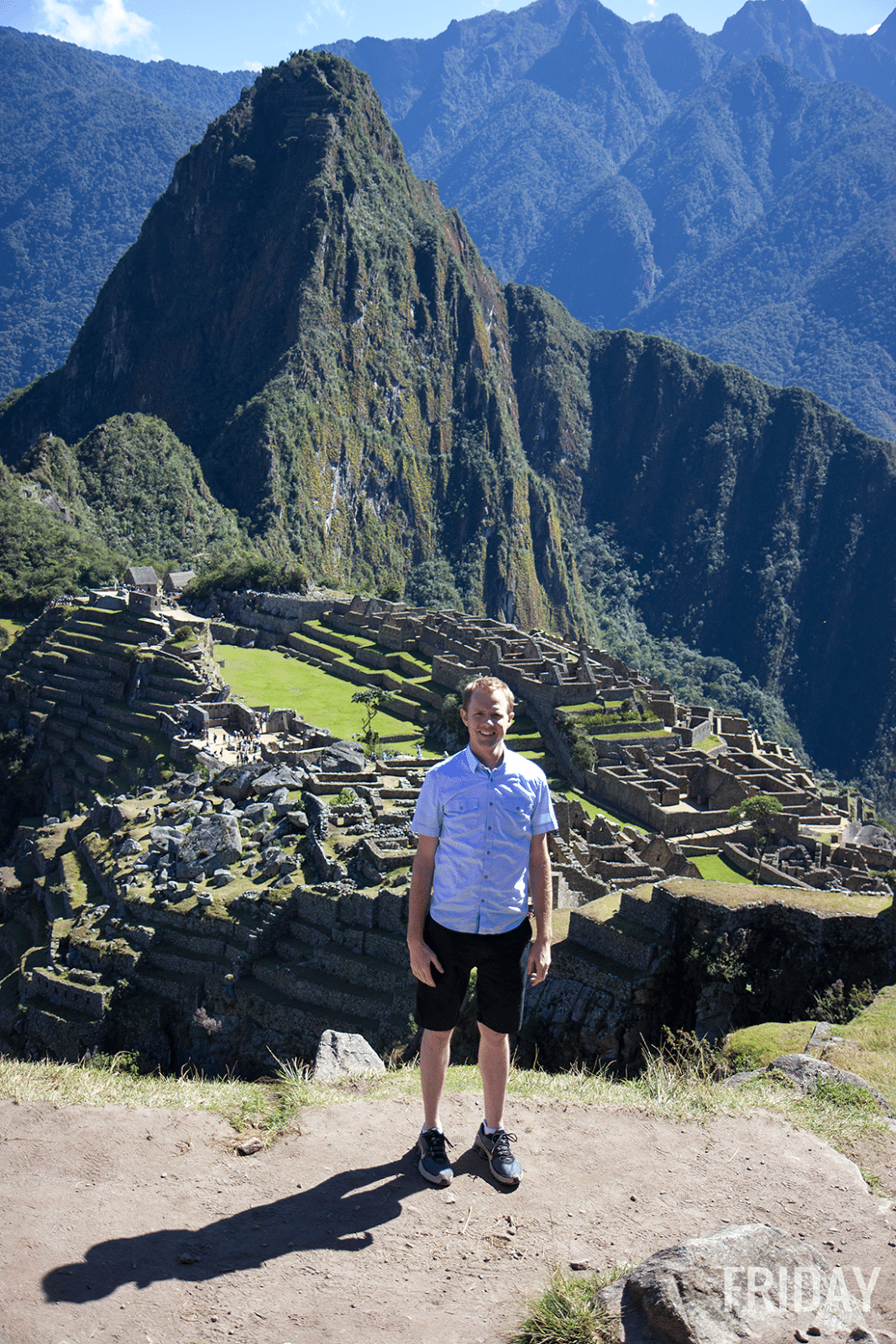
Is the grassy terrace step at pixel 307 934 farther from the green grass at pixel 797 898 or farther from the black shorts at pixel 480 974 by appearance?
the black shorts at pixel 480 974

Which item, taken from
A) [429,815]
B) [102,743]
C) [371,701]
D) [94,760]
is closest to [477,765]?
[429,815]

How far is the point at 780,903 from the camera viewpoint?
569 inches

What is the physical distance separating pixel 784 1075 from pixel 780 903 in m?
5.71

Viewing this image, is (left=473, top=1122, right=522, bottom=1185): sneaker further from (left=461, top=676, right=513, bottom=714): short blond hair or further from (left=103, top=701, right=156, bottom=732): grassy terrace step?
(left=103, top=701, right=156, bottom=732): grassy terrace step

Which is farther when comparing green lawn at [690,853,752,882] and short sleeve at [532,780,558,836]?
green lawn at [690,853,752,882]

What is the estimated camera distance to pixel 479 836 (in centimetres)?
677

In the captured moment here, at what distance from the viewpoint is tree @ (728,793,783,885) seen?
3946 centimetres

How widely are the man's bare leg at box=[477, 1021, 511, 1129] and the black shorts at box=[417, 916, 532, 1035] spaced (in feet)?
0.24

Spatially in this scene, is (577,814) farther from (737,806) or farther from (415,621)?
(415,621)

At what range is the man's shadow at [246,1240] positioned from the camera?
5992 millimetres

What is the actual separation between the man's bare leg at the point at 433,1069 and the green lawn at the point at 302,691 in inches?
1376

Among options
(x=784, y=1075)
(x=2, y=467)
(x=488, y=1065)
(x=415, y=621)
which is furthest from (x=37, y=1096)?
(x=2, y=467)

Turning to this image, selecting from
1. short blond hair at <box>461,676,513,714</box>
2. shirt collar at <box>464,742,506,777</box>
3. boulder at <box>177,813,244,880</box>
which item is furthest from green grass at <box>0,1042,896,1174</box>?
boulder at <box>177,813,244,880</box>

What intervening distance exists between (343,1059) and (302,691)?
42575 mm
